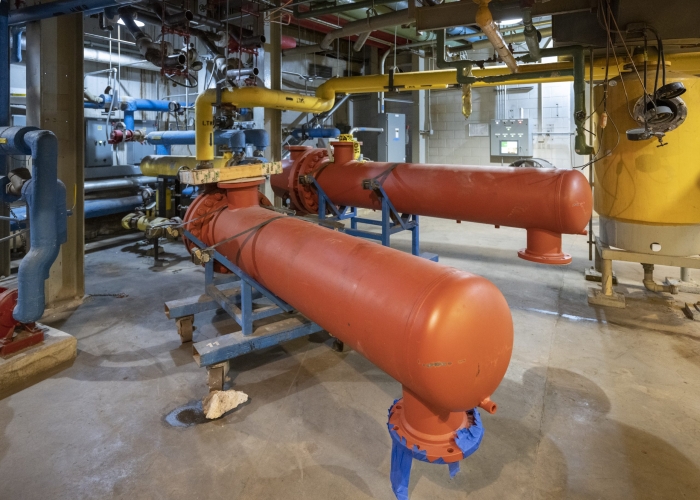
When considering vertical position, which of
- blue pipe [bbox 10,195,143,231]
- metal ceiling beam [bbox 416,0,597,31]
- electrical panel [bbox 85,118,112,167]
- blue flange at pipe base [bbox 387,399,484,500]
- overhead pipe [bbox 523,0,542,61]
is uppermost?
metal ceiling beam [bbox 416,0,597,31]

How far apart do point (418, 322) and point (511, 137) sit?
757cm

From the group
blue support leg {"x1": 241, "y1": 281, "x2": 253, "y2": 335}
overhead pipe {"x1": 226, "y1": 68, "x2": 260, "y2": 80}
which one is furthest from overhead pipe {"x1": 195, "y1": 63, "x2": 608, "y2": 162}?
blue support leg {"x1": 241, "y1": 281, "x2": 253, "y2": 335}

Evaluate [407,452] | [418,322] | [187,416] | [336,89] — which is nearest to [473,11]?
[336,89]

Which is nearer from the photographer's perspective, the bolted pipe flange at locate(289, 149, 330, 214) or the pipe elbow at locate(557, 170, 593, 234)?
the pipe elbow at locate(557, 170, 593, 234)

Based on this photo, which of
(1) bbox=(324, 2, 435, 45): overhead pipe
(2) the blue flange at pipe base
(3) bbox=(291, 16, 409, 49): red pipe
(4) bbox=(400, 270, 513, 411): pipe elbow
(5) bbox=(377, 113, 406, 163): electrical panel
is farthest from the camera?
(5) bbox=(377, 113, 406, 163): electrical panel

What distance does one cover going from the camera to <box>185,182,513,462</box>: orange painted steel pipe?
1180 mm

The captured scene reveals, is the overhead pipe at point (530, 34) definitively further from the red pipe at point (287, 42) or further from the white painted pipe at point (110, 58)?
the white painted pipe at point (110, 58)

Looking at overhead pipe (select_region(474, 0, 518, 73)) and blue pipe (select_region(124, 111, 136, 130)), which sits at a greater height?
blue pipe (select_region(124, 111, 136, 130))

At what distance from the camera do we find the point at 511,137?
7969 mm

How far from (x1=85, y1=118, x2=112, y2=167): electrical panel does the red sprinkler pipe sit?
9.60 feet

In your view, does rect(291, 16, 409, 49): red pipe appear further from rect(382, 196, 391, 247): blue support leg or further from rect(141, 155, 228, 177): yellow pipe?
rect(382, 196, 391, 247): blue support leg

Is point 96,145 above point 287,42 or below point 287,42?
below

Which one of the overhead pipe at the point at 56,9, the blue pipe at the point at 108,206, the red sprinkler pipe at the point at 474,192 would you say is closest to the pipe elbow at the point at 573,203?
the red sprinkler pipe at the point at 474,192

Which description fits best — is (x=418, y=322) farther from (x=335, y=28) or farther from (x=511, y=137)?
(x=511, y=137)
